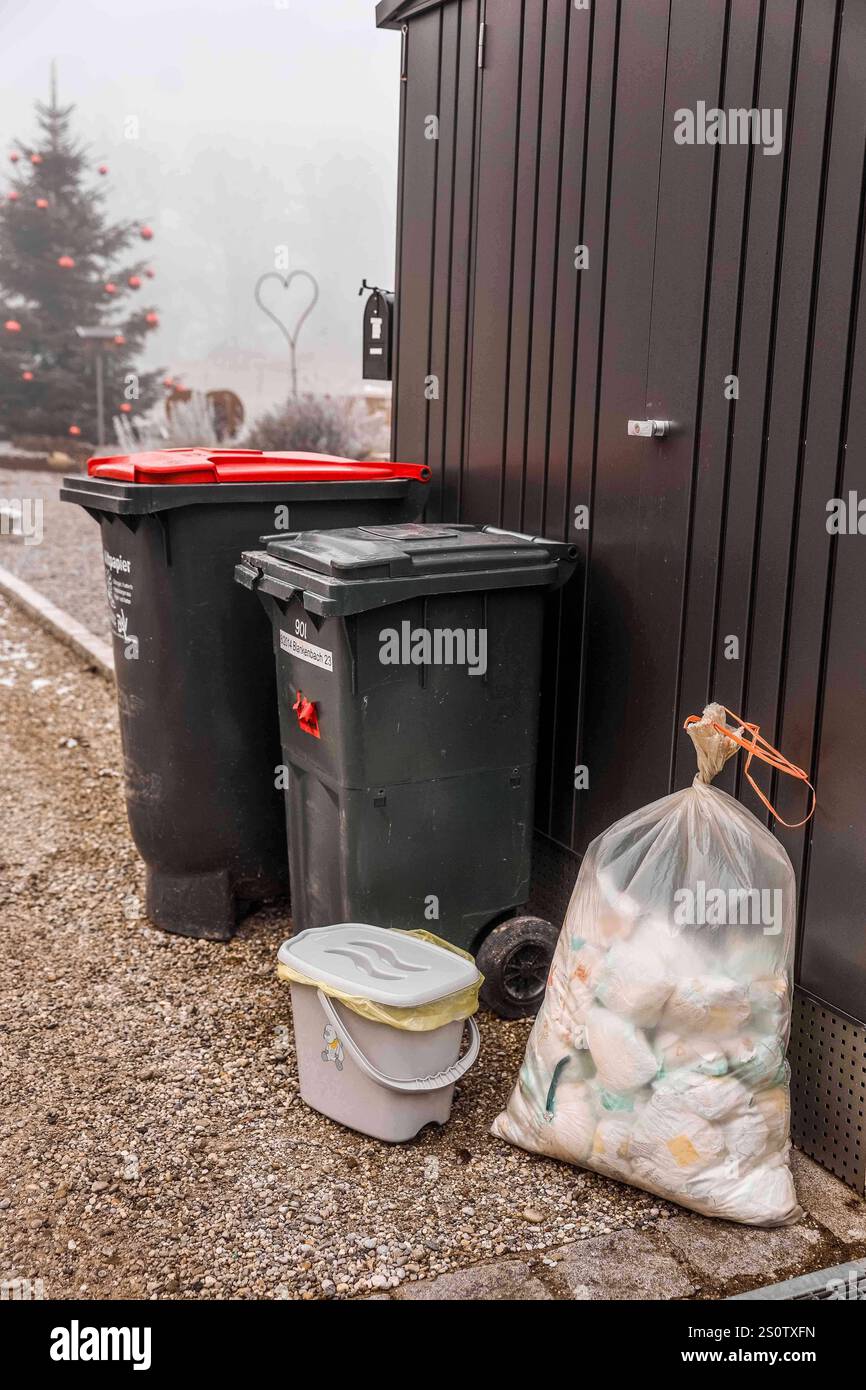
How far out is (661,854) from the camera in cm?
249

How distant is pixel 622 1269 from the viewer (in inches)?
88.7

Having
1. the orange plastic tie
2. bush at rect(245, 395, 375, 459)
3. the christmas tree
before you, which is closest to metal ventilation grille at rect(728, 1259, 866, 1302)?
the orange plastic tie

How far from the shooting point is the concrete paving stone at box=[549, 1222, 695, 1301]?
7.22 ft

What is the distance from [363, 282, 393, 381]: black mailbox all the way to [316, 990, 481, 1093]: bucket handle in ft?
8.99

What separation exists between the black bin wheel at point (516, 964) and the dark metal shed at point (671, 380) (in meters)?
0.31

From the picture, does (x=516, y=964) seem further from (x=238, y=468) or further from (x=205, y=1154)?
(x=238, y=468)

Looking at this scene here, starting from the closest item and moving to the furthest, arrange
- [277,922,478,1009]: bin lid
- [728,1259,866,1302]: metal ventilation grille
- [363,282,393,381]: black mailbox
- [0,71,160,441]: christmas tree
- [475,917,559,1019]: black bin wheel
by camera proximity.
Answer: [728,1259,866,1302]: metal ventilation grille < [277,922,478,1009]: bin lid < [475,917,559,1019]: black bin wheel < [363,282,393,381]: black mailbox < [0,71,160,441]: christmas tree

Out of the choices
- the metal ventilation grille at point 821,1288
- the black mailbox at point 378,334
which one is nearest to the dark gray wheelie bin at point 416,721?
the metal ventilation grille at point 821,1288

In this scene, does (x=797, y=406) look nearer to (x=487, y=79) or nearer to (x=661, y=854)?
(x=661, y=854)

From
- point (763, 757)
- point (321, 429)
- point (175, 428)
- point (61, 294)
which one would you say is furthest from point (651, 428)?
point (61, 294)

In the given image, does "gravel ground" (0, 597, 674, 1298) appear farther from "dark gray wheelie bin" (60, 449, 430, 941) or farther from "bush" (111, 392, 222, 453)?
"bush" (111, 392, 222, 453)

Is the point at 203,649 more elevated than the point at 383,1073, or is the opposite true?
the point at 203,649

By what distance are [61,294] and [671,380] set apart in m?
20.8

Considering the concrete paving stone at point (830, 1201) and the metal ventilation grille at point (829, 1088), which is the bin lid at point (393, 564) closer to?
the metal ventilation grille at point (829, 1088)
